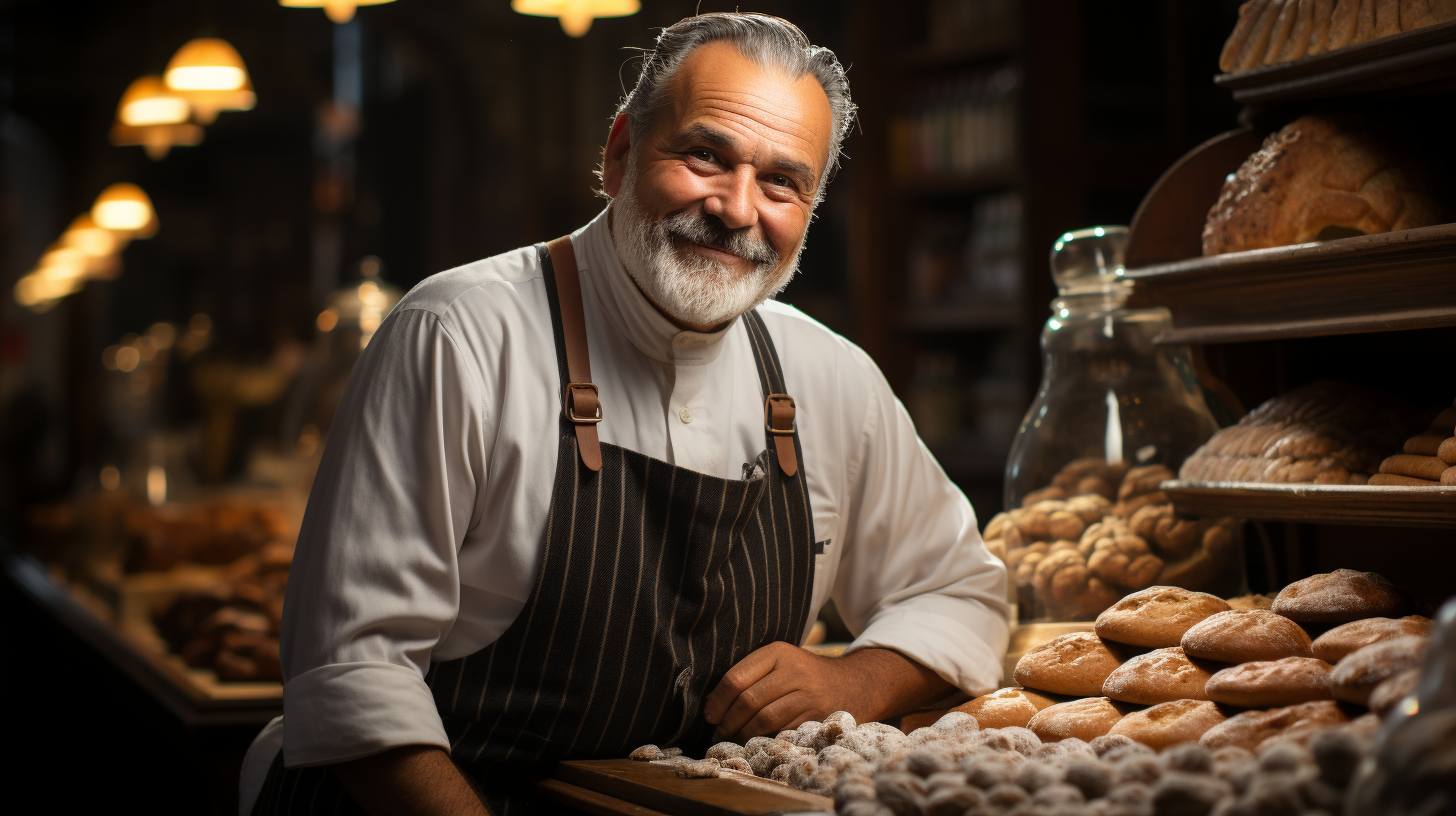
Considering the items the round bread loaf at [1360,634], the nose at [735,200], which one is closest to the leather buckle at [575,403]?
the nose at [735,200]

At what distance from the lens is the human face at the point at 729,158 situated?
1.53 metres

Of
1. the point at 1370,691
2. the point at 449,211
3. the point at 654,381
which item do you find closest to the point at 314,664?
the point at 654,381

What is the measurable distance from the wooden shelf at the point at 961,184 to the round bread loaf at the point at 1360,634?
10.7ft

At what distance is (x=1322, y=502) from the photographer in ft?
4.73

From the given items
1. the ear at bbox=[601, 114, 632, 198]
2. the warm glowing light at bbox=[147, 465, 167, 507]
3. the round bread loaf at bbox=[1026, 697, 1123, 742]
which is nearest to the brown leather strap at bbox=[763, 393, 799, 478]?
the ear at bbox=[601, 114, 632, 198]

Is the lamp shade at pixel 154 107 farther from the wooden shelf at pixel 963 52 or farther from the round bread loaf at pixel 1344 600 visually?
the round bread loaf at pixel 1344 600

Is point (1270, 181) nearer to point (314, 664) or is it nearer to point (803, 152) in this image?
point (803, 152)

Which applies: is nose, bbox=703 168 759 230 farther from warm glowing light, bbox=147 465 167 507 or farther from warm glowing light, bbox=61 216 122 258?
warm glowing light, bbox=61 216 122 258

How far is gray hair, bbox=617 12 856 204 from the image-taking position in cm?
157

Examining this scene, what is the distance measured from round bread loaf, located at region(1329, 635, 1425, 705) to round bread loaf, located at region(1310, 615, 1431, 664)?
0.13 metres

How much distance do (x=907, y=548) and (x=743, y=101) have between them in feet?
2.19

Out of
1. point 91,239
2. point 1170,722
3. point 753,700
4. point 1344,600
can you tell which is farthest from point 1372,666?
point 91,239

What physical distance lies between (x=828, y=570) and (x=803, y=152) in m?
0.57

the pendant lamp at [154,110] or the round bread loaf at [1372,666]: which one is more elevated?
the pendant lamp at [154,110]
